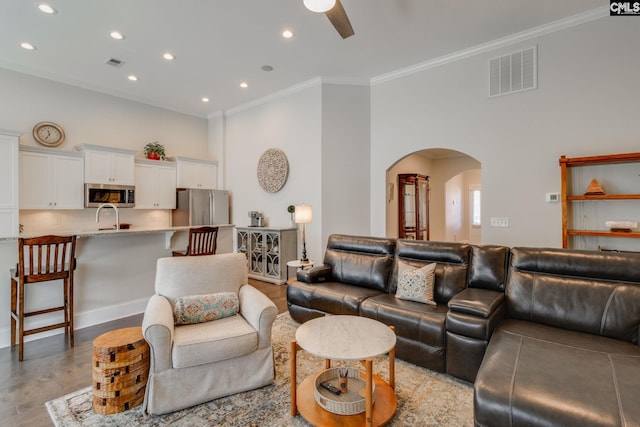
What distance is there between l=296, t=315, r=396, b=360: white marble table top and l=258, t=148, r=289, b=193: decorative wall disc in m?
3.89

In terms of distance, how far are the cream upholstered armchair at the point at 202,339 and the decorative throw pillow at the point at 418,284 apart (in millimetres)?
Answer: 1307

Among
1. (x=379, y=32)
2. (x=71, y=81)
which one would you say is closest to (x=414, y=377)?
(x=379, y=32)

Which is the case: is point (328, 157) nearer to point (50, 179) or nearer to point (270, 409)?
point (270, 409)

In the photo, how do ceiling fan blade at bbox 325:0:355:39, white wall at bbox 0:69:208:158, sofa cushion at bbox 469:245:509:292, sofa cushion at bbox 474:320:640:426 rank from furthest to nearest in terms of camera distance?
white wall at bbox 0:69:208:158, sofa cushion at bbox 469:245:509:292, ceiling fan blade at bbox 325:0:355:39, sofa cushion at bbox 474:320:640:426

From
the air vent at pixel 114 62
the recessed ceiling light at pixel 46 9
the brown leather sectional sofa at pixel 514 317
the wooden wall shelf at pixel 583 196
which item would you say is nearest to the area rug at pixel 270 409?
the brown leather sectional sofa at pixel 514 317

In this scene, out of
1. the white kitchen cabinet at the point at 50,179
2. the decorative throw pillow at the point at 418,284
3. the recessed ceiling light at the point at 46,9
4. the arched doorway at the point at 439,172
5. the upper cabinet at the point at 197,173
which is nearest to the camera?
the decorative throw pillow at the point at 418,284

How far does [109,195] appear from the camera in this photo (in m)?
5.33

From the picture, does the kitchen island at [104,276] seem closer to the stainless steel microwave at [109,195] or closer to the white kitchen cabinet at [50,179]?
the white kitchen cabinet at [50,179]

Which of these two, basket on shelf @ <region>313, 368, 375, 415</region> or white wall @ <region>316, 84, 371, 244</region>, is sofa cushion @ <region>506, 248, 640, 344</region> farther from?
white wall @ <region>316, 84, 371, 244</region>

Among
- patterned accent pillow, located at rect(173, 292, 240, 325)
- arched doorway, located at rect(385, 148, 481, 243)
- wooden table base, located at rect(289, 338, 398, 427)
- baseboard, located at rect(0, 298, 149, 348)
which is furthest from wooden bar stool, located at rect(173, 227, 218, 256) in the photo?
arched doorway, located at rect(385, 148, 481, 243)

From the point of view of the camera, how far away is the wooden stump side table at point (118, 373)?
1984 millimetres

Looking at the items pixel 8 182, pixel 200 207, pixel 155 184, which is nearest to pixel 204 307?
pixel 8 182

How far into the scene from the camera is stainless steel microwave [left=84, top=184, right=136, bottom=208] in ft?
16.7

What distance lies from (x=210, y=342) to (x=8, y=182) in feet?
12.9
